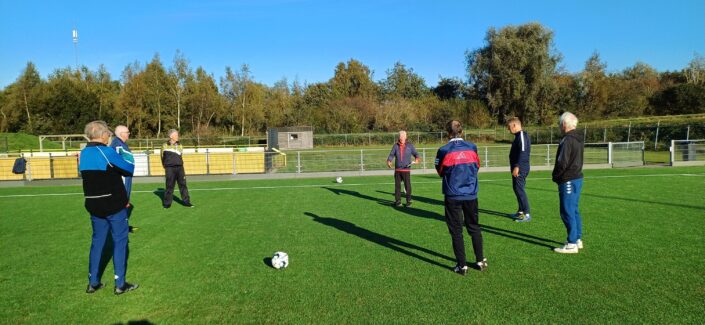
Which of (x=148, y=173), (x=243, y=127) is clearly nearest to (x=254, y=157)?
(x=148, y=173)

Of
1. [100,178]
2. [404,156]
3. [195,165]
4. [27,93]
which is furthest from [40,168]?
[27,93]

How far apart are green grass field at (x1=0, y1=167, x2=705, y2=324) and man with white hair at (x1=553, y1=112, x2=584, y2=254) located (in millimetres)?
416

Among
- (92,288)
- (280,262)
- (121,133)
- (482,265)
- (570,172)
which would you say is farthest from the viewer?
(121,133)

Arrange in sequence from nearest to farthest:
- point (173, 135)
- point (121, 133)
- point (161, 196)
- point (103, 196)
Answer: point (103, 196)
point (121, 133)
point (173, 135)
point (161, 196)

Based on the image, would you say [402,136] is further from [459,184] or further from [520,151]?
[459,184]

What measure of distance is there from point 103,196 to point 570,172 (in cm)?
571

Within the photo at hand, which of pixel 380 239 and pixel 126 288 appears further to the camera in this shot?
pixel 380 239

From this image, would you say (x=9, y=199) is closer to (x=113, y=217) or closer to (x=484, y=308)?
(x=113, y=217)

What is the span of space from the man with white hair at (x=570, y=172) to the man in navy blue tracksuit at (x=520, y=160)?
181cm

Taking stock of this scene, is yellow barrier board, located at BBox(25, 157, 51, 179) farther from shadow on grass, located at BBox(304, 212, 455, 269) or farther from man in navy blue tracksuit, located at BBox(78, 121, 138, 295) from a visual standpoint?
man in navy blue tracksuit, located at BBox(78, 121, 138, 295)

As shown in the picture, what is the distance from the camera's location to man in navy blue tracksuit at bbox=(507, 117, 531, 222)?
805 cm

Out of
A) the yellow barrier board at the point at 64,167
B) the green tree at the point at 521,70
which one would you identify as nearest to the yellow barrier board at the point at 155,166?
the yellow barrier board at the point at 64,167

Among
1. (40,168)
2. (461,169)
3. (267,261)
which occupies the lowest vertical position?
(267,261)

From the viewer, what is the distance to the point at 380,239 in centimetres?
722
